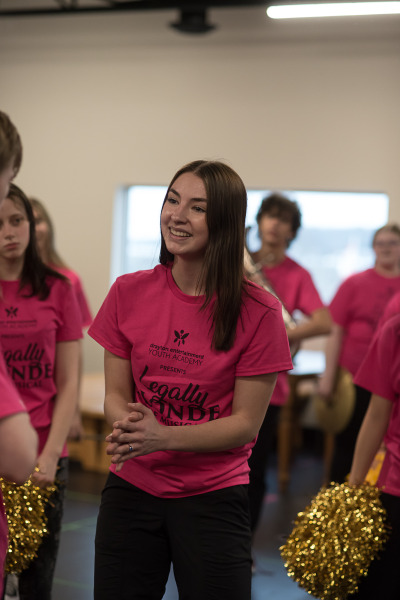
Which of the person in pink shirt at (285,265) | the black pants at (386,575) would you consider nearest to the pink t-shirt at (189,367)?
the black pants at (386,575)

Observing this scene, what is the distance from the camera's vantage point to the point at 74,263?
7812 mm

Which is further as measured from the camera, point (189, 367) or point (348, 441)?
point (348, 441)

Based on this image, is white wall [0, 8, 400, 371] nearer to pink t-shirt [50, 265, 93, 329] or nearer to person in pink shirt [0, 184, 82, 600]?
pink t-shirt [50, 265, 93, 329]

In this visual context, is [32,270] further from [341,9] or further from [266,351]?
[341,9]

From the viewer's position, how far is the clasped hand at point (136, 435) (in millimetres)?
1824

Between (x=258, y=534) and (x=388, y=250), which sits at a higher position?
(x=388, y=250)

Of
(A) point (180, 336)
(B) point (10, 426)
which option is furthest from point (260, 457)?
(B) point (10, 426)

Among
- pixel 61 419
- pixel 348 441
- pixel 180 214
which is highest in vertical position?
pixel 180 214

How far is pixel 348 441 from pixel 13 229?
2.20 m

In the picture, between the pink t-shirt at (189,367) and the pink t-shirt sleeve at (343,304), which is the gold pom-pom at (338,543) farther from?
the pink t-shirt sleeve at (343,304)

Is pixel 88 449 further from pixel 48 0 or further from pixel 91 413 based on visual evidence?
pixel 48 0

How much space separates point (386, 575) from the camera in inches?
84.0

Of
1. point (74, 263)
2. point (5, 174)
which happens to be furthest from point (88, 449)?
point (5, 174)

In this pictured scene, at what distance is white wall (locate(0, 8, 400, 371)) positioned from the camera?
21.7 feet
